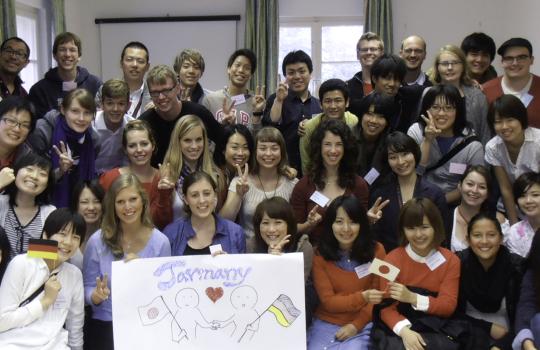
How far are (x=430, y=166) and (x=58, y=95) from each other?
9.80 feet

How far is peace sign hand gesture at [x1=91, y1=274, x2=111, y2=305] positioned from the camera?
2734 millimetres

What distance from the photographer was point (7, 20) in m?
6.21

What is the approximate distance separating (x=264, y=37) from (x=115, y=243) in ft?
20.0

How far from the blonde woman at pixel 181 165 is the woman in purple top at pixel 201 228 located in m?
0.21

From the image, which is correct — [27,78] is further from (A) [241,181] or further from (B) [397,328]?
(B) [397,328]

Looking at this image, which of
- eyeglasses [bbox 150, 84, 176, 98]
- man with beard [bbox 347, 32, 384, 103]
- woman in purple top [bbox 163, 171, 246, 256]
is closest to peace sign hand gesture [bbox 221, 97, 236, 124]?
eyeglasses [bbox 150, 84, 176, 98]

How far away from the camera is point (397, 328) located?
2807 mm

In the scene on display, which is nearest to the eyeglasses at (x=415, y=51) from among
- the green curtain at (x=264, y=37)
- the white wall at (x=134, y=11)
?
the green curtain at (x=264, y=37)

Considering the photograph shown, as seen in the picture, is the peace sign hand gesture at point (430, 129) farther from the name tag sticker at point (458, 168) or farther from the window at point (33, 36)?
the window at point (33, 36)

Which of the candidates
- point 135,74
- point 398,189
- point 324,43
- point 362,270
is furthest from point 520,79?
point 324,43

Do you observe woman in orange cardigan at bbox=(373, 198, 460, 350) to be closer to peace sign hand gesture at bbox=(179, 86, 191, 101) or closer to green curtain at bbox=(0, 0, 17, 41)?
peace sign hand gesture at bbox=(179, 86, 191, 101)

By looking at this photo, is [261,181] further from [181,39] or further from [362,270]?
[181,39]

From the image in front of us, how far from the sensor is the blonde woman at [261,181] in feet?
11.2

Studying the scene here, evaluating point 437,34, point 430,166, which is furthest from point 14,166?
point 437,34
